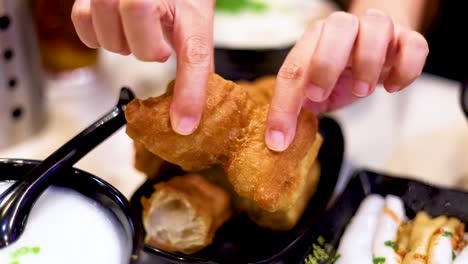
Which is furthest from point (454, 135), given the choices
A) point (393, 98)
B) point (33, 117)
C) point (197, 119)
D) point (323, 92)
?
point (33, 117)

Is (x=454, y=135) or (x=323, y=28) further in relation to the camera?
(x=454, y=135)

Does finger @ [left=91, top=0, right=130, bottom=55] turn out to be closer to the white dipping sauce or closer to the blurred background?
the white dipping sauce

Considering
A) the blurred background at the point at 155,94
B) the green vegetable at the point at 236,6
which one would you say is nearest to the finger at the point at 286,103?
the blurred background at the point at 155,94

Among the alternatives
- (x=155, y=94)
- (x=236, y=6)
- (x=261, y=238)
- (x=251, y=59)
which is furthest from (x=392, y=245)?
(x=236, y=6)

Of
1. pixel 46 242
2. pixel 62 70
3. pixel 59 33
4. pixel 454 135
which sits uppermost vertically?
pixel 46 242

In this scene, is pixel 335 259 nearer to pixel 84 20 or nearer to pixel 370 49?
pixel 370 49

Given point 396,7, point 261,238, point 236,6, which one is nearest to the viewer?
point 261,238

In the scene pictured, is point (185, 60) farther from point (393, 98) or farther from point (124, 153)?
point (393, 98)
